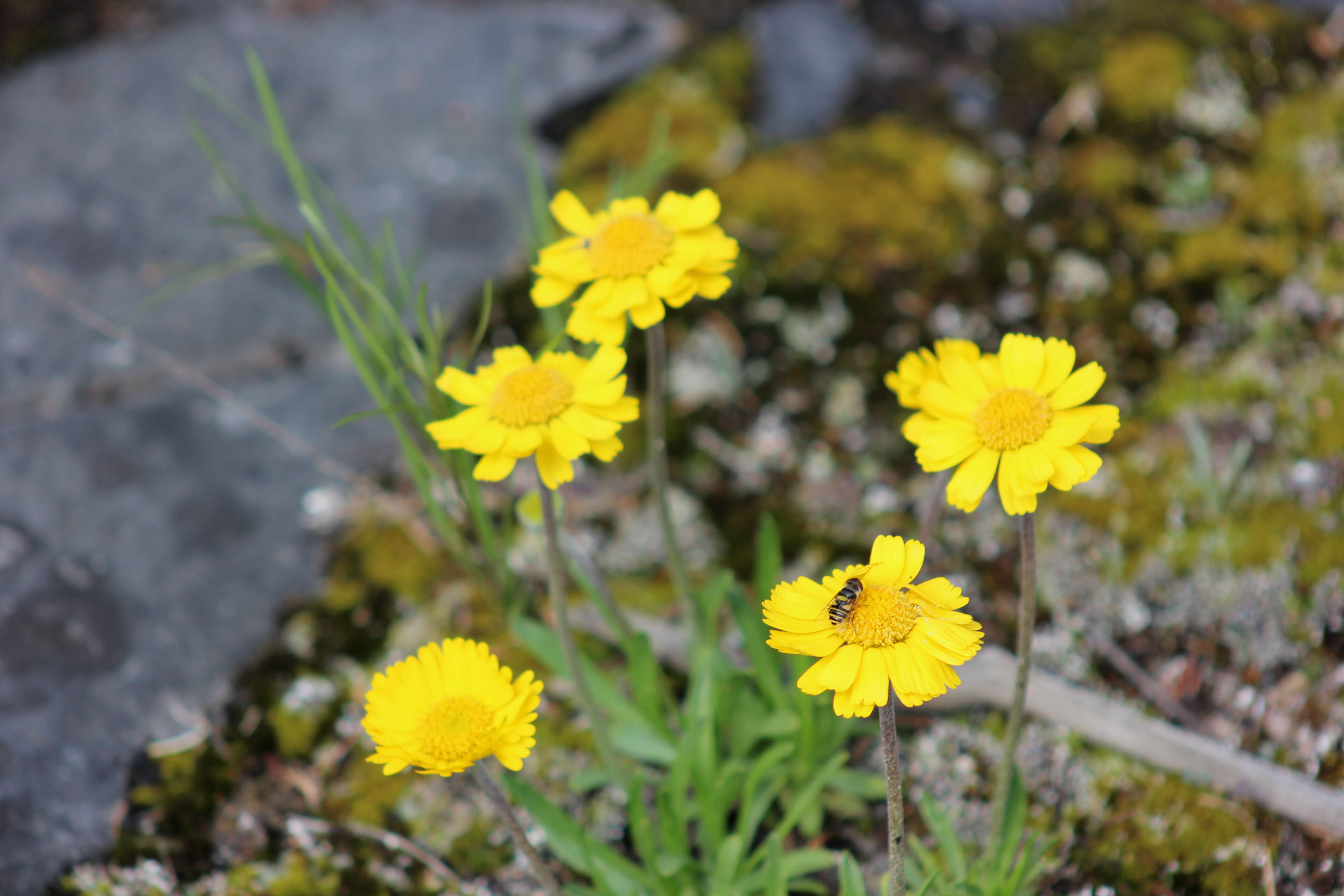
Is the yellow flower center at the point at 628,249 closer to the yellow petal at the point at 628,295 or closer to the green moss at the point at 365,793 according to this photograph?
the yellow petal at the point at 628,295

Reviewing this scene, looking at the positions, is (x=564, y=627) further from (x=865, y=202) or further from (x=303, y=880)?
→ (x=865, y=202)

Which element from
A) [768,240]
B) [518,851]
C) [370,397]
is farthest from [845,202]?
[518,851]

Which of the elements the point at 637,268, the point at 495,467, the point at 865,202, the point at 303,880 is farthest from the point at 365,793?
the point at 865,202

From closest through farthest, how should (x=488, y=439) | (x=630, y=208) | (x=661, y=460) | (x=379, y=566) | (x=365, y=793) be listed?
1. (x=488, y=439)
2. (x=630, y=208)
3. (x=661, y=460)
4. (x=365, y=793)
5. (x=379, y=566)

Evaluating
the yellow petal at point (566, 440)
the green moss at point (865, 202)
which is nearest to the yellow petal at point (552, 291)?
the yellow petal at point (566, 440)

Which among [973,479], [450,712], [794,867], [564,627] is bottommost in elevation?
[794,867]

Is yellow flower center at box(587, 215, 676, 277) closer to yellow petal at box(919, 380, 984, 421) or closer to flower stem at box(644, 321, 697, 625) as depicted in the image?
flower stem at box(644, 321, 697, 625)
